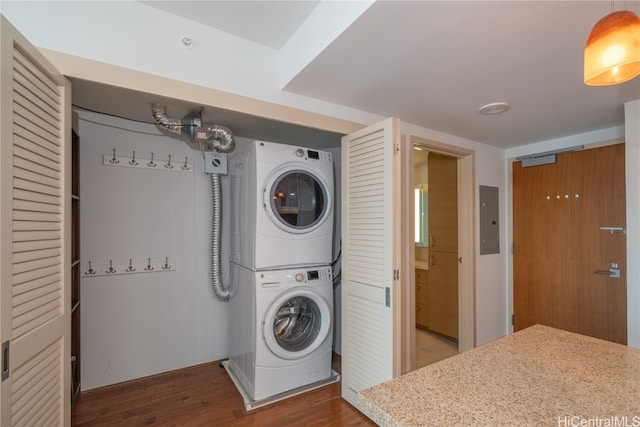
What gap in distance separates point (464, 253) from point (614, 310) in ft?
4.09

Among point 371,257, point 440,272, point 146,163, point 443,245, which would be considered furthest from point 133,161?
point 440,272

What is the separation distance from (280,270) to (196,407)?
44.0 inches

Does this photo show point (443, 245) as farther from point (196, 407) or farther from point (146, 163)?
point (146, 163)

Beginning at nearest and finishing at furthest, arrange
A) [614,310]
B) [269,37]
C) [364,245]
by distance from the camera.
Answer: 1. [269,37]
2. [364,245]
3. [614,310]

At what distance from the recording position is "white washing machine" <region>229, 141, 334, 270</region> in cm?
213

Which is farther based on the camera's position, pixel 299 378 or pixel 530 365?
pixel 299 378

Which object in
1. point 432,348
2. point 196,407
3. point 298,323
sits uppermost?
point 298,323

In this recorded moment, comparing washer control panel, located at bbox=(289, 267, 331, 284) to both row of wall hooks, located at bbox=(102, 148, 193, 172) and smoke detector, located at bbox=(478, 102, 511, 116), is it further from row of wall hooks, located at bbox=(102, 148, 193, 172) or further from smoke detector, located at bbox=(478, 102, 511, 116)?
smoke detector, located at bbox=(478, 102, 511, 116)

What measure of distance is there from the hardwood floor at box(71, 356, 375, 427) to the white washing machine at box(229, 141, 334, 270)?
0.98 m

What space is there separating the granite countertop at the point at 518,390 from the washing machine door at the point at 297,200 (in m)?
1.45

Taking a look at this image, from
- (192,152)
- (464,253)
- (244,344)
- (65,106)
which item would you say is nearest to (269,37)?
(65,106)

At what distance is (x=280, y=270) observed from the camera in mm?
2199

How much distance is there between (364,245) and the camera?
2.03m

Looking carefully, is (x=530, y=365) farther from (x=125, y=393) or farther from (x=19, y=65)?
(x=125, y=393)
